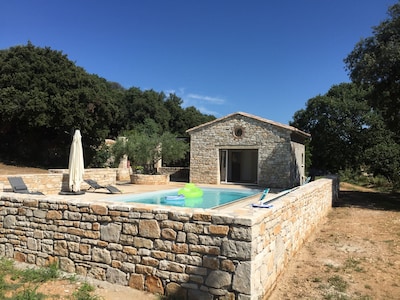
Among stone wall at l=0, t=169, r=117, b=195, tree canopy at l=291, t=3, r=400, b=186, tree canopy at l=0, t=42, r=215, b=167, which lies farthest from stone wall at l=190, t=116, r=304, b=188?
tree canopy at l=0, t=42, r=215, b=167

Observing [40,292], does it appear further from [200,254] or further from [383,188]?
[383,188]

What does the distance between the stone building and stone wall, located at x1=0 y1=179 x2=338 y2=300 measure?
1155cm

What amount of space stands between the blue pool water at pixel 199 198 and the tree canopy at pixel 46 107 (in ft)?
39.2

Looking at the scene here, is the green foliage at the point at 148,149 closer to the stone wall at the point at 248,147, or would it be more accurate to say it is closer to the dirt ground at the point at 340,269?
the stone wall at the point at 248,147

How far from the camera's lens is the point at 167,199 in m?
12.0

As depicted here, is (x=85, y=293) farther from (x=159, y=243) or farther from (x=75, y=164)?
(x=75, y=164)

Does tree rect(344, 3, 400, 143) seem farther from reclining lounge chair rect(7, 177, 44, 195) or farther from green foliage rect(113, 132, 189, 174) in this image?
reclining lounge chair rect(7, 177, 44, 195)

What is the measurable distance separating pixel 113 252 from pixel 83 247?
2.16 ft

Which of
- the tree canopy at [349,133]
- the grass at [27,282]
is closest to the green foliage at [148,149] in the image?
the tree canopy at [349,133]

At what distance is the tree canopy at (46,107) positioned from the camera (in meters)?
22.1

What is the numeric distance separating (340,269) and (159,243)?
3467 mm

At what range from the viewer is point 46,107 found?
22.1 m

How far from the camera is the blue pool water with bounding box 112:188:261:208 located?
1209cm

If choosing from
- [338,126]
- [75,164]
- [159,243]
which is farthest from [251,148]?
[159,243]
